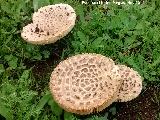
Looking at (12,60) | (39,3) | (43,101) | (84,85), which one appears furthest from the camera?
(39,3)

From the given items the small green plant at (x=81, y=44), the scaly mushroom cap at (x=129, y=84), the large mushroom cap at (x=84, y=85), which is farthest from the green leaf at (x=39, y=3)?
the scaly mushroom cap at (x=129, y=84)

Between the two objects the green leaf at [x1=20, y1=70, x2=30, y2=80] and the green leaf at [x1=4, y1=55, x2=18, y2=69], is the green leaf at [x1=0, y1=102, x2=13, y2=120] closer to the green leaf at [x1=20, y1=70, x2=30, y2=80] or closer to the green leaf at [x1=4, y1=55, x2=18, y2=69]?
the green leaf at [x1=20, y1=70, x2=30, y2=80]

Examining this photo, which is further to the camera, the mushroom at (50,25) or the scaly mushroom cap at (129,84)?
the mushroom at (50,25)

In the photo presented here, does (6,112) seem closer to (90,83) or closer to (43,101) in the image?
(43,101)

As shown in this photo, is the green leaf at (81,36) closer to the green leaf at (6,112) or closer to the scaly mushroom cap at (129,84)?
the scaly mushroom cap at (129,84)

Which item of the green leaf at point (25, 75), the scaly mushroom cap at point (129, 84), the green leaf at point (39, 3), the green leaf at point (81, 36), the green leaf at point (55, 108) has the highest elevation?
the green leaf at point (39, 3)

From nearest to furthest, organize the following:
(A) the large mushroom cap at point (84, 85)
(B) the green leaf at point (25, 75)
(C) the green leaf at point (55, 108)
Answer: (A) the large mushroom cap at point (84, 85), (C) the green leaf at point (55, 108), (B) the green leaf at point (25, 75)

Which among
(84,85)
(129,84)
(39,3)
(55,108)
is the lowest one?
(55,108)

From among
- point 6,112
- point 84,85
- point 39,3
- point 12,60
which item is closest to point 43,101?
point 6,112
